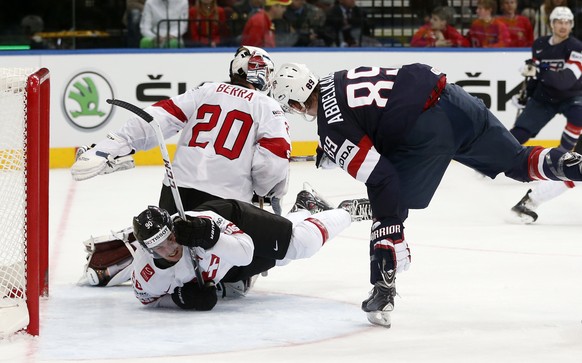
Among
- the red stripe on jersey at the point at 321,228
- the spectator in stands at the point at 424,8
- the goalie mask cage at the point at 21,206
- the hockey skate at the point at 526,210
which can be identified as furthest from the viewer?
the spectator in stands at the point at 424,8

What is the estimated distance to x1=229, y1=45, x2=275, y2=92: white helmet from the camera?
4.99m

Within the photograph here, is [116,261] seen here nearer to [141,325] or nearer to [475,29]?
[141,325]

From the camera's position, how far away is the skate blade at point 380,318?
427cm

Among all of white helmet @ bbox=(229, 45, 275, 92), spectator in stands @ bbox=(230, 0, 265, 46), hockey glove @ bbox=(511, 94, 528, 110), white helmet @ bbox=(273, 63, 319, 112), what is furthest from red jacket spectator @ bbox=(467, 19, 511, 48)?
white helmet @ bbox=(273, 63, 319, 112)

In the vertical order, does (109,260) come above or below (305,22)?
below

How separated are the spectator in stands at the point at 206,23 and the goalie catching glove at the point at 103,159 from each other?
5058 mm

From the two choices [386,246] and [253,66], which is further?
[253,66]

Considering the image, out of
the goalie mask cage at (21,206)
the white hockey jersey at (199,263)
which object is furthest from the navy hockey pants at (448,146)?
the goalie mask cage at (21,206)

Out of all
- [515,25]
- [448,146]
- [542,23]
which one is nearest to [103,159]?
[448,146]

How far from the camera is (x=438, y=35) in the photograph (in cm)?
1006

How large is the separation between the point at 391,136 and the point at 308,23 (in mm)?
5912

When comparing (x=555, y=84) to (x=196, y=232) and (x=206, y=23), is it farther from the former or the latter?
(x=196, y=232)

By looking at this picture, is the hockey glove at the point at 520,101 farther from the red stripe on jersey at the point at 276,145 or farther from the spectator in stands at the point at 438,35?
the red stripe on jersey at the point at 276,145

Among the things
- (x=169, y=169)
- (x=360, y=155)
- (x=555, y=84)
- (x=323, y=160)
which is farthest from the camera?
(x=555, y=84)
